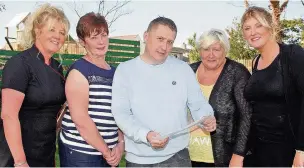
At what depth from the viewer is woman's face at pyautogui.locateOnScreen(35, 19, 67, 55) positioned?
3232 mm

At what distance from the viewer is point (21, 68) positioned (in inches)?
118

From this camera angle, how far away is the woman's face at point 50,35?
10.6 ft

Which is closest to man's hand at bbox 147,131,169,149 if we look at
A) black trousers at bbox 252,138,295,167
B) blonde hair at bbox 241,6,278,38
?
black trousers at bbox 252,138,295,167

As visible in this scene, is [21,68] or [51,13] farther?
[51,13]

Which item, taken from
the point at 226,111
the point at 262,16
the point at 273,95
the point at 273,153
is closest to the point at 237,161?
the point at 273,153

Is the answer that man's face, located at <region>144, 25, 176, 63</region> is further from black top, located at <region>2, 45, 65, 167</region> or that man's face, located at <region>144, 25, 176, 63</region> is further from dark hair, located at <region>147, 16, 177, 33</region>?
black top, located at <region>2, 45, 65, 167</region>

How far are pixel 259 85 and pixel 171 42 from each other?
Answer: 894mm

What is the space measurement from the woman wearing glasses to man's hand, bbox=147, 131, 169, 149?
3.30ft

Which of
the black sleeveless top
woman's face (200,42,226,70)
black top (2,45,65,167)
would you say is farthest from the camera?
woman's face (200,42,226,70)

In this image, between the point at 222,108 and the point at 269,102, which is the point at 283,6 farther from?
the point at 269,102

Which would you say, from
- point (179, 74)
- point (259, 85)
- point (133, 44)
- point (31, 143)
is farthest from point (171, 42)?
point (133, 44)

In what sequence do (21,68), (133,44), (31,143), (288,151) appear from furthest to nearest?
(133,44) → (288,151) → (31,143) → (21,68)

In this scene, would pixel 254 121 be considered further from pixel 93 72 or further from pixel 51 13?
pixel 51 13

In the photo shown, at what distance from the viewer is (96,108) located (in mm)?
3127
